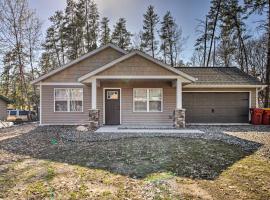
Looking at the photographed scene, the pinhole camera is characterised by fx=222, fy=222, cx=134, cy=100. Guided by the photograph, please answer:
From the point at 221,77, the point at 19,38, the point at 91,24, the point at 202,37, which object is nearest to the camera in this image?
the point at 221,77

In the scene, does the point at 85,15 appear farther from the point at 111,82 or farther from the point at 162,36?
the point at 111,82

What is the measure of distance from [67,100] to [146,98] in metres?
4.88

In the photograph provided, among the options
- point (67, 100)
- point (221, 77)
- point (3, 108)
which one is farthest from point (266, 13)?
point (3, 108)

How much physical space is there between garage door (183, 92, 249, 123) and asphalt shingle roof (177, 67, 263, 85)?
27.8 inches

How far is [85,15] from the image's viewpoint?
25.1 m

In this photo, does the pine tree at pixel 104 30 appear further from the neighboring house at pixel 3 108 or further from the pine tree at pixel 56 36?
the neighboring house at pixel 3 108

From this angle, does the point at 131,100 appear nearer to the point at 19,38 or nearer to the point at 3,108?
the point at 19,38

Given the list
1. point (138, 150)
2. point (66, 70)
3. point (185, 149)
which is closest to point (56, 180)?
point (138, 150)

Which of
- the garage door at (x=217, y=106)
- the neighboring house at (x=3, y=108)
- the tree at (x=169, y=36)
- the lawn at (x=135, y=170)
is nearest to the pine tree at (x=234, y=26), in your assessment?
the tree at (x=169, y=36)

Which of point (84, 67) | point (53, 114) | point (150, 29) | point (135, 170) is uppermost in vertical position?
point (150, 29)

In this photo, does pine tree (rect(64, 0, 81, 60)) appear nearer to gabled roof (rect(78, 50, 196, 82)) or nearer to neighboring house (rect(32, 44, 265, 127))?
neighboring house (rect(32, 44, 265, 127))

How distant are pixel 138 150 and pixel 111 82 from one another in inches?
277

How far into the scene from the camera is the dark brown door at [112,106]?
13.3m

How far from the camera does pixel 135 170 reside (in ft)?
16.3
